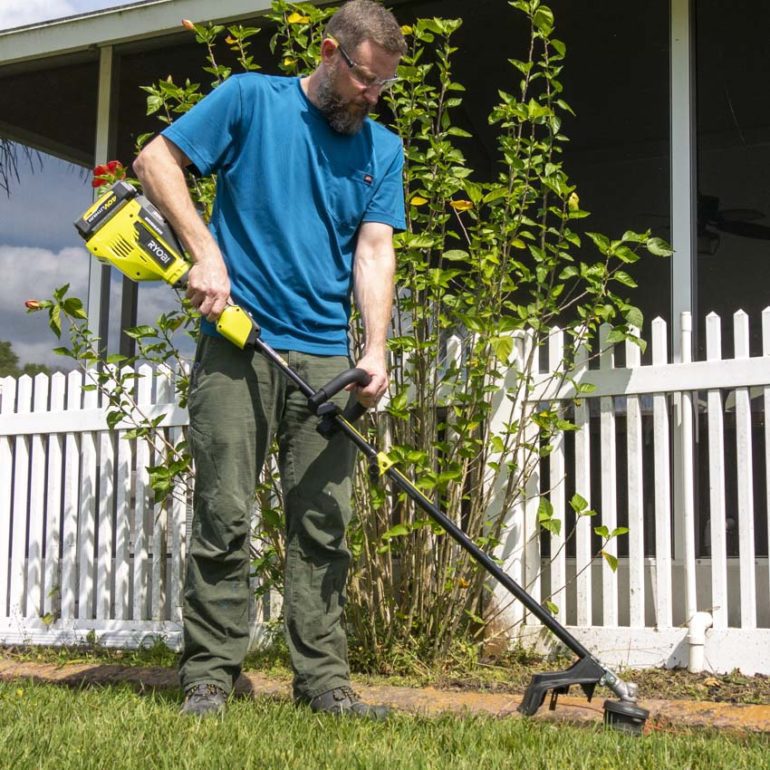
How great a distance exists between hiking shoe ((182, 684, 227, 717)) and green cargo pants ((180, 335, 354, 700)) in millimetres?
22

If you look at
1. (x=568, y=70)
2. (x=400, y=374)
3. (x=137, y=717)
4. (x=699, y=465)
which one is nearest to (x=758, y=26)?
(x=568, y=70)

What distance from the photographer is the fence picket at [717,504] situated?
4.12 m

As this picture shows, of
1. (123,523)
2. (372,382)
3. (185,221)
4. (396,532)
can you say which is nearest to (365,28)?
(185,221)

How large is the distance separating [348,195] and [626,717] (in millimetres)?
1662

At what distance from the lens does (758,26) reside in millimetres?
6027

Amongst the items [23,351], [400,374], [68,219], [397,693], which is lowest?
[397,693]

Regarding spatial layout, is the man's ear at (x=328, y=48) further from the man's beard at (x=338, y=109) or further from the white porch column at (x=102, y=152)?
the white porch column at (x=102, y=152)

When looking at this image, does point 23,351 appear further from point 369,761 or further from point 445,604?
point 369,761

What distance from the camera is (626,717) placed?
2936 mm

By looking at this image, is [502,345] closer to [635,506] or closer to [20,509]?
[635,506]

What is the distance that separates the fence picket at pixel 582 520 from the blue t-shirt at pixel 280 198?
55.3 inches

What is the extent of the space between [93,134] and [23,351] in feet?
5.14

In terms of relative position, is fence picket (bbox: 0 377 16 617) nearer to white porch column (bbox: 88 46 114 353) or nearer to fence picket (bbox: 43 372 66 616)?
fence picket (bbox: 43 372 66 616)

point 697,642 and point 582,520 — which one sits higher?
point 582,520
